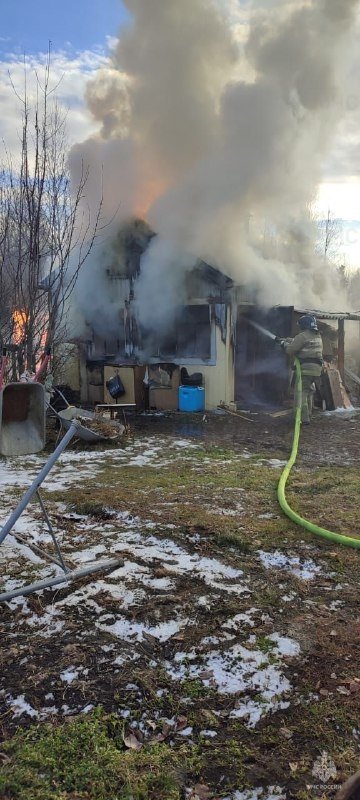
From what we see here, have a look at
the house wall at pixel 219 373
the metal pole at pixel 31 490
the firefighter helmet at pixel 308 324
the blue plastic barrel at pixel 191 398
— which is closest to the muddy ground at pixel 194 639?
the metal pole at pixel 31 490

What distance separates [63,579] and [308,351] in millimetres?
7437

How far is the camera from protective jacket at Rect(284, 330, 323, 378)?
383 inches

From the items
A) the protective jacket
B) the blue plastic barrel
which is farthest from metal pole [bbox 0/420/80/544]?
the blue plastic barrel

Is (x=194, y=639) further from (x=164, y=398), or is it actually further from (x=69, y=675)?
(x=164, y=398)

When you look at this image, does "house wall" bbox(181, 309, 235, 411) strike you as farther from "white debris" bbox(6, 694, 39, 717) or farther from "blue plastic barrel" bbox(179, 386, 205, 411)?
"white debris" bbox(6, 694, 39, 717)

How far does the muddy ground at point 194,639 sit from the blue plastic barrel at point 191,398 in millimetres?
5296

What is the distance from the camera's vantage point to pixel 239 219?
38.8ft

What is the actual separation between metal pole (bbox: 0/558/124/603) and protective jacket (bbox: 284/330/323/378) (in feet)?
22.4

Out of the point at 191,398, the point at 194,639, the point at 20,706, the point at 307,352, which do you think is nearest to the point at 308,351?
the point at 307,352

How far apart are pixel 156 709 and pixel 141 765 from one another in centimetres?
32

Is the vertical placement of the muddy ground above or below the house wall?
below

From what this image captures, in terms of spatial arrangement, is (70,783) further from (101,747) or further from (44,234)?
(44,234)

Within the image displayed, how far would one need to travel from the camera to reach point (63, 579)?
3.53 meters

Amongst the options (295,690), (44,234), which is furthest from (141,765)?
(44,234)
